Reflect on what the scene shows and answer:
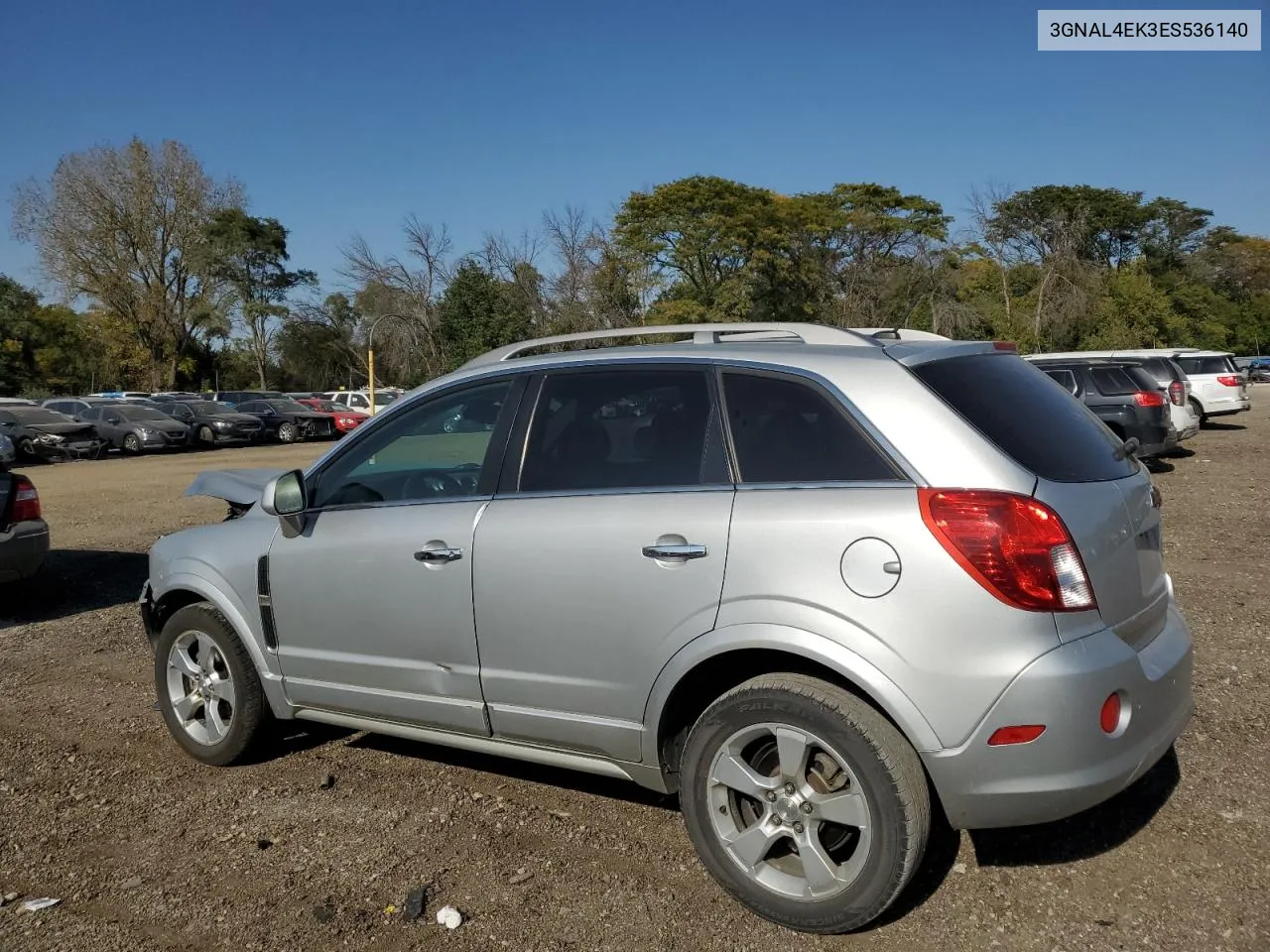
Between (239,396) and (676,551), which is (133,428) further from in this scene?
(676,551)

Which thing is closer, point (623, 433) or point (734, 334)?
point (623, 433)

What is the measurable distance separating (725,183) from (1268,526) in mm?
37232

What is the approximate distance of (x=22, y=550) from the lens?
7.17 m

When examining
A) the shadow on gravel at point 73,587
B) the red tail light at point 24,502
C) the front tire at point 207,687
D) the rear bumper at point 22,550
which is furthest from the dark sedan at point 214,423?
the front tire at point 207,687

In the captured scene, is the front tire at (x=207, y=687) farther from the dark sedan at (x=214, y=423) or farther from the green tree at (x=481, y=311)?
the green tree at (x=481, y=311)

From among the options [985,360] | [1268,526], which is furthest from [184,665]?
[1268,526]

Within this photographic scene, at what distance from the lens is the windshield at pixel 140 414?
29934mm

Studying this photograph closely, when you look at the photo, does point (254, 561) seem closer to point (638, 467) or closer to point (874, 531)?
point (638, 467)

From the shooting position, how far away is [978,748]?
2748mm

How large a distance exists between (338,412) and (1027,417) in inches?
1434

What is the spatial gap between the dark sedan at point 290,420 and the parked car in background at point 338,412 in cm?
34

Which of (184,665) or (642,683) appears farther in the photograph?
(184,665)

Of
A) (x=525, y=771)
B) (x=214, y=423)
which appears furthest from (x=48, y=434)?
(x=525, y=771)

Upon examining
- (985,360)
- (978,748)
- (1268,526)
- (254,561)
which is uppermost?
(985,360)
